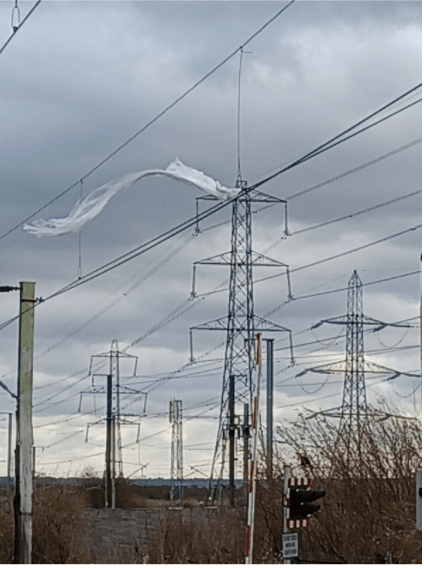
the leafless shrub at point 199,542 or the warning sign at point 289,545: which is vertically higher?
the warning sign at point 289,545

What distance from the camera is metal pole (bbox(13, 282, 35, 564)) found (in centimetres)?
2961

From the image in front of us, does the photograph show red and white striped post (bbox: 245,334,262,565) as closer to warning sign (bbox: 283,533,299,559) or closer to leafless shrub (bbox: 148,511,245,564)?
warning sign (bbox: 283,533,299,559)

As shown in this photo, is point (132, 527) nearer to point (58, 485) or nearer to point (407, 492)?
point (58, 485)

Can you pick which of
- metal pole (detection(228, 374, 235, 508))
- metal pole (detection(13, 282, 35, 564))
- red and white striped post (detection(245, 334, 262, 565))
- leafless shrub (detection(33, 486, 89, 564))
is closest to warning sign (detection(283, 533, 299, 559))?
red and white striped post (detection(245, 334, 262, 565))

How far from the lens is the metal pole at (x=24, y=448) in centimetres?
2961

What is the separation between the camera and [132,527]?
4531 cm

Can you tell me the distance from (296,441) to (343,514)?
2088mm

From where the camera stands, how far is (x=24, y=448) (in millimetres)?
29578

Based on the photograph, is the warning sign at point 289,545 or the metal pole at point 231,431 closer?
the warning sign at point 289,545

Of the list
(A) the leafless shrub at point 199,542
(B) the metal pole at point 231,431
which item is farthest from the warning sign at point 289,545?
(B) the metal pole at point 231,431

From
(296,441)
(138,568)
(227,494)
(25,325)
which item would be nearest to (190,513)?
(296,441)

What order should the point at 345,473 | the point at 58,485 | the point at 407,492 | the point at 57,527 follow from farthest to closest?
the point at 58,485 → the point at 57,527 → the point at 345,473 → the point at 407,492

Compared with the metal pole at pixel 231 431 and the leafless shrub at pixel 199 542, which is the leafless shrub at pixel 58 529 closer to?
the leafless shrub at pixel 199 542

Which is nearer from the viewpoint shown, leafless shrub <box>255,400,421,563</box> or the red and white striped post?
the red and white striped post
